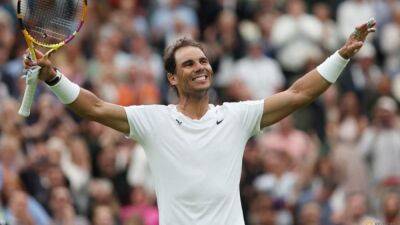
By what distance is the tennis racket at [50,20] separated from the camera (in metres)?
8.87

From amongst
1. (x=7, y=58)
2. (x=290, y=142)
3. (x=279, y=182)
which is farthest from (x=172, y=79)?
(x=7, y=58)

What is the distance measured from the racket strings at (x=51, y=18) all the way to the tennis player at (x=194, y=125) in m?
0.45

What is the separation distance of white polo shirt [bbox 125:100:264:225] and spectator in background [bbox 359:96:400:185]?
318 inches

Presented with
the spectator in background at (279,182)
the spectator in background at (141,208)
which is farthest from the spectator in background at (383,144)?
the spectator in background at (141,208)

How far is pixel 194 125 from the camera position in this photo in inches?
347

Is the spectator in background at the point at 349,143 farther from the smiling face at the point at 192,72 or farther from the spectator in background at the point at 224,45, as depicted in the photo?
the smiling face at the point at 192,72

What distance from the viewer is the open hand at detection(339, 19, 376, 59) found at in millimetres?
8859

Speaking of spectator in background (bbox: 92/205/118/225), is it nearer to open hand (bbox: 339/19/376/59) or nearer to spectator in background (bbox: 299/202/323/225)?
spectator in background (bbox: 299/202/323/225)

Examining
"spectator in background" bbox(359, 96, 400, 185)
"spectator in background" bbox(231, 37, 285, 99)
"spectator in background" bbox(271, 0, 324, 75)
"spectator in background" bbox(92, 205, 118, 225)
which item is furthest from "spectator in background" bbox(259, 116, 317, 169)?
"spectator in background" bbox(92, 205, 118, 225)

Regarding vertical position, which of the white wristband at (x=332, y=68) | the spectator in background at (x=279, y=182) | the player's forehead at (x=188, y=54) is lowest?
the spectator in background at (x=279, y=182)

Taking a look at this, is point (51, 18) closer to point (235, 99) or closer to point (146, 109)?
point (146, 109)

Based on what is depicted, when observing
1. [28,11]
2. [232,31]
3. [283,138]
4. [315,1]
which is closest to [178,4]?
[232,31]

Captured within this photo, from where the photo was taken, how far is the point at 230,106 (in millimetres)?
8977

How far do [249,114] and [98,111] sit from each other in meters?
1.09
